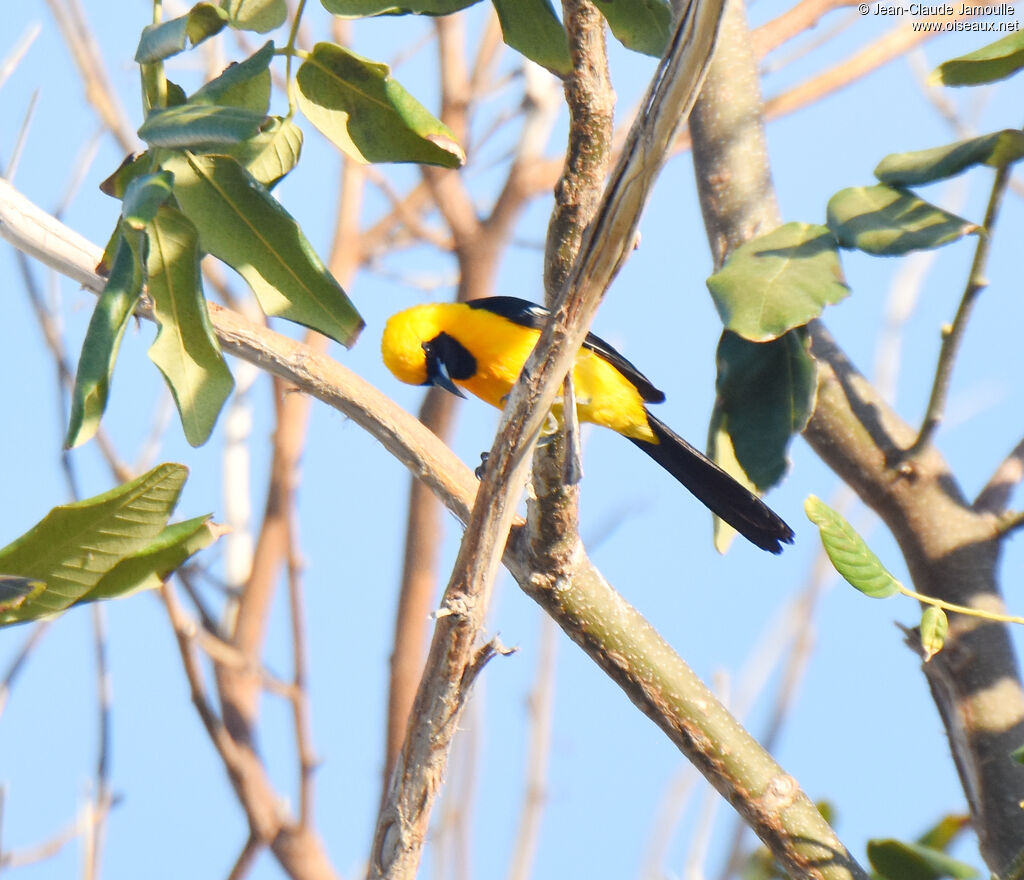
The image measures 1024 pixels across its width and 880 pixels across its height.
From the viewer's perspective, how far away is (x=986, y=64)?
117 cm

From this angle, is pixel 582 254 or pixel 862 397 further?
pixel 862 397

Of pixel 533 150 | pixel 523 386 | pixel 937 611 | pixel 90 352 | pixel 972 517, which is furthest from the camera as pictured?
pixel 533 150

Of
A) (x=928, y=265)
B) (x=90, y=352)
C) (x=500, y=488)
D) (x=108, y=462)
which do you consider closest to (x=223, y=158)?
(x=90, y=352)

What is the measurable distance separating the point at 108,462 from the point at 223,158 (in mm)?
1665

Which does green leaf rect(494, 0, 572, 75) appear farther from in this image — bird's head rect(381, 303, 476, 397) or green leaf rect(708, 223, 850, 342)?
bird's head rect(381, 303, 476, 397)

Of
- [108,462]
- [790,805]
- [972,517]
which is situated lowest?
[790,805]

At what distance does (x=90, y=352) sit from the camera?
2.31ft

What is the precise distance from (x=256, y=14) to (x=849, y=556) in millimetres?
711

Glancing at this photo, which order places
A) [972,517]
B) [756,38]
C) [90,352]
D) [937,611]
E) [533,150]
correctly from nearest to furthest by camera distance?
[90,352] → [937,611] → [972,517] → [756,38] → [533,150]

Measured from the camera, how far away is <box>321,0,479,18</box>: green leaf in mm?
909

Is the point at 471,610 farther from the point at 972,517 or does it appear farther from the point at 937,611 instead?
the point at 972,517

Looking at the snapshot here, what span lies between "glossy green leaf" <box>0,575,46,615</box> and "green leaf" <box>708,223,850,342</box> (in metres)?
0.70

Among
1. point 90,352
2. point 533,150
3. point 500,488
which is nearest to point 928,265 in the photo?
point 533,150

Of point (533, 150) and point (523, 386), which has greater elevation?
point (533, 150)
